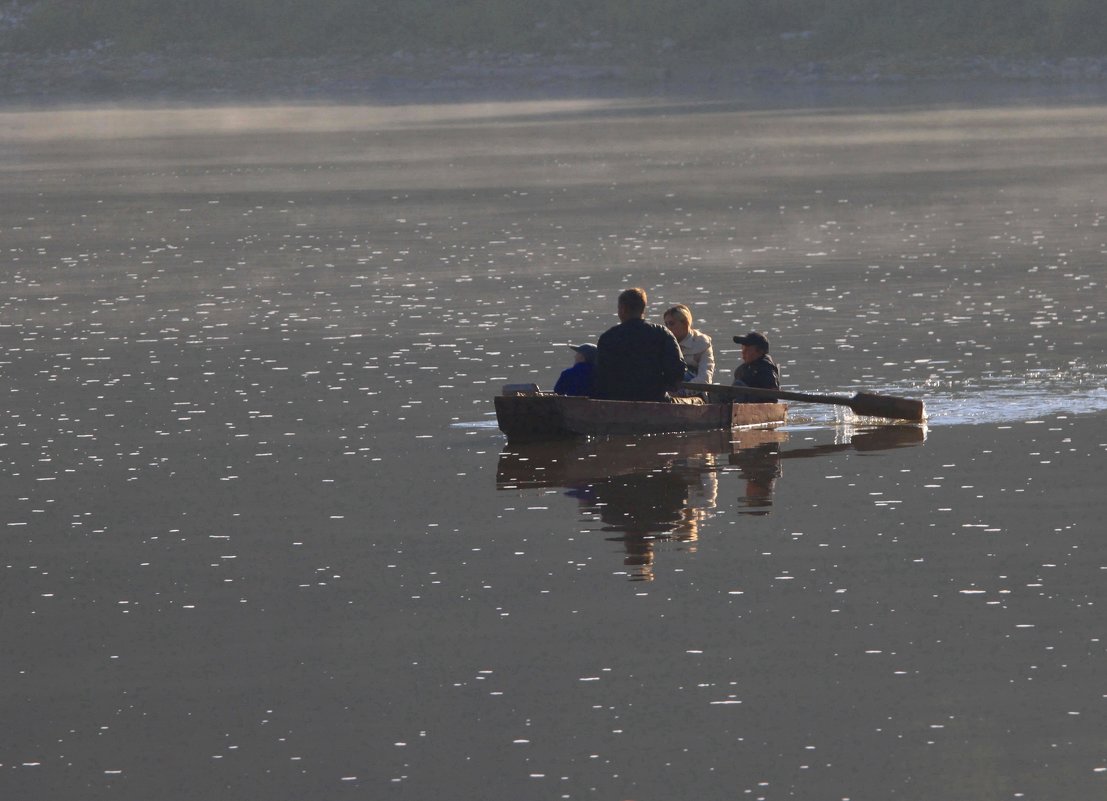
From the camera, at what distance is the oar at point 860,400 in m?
18.7

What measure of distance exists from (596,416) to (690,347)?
1.70 m

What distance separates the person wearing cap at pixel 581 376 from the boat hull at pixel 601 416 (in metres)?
0.41

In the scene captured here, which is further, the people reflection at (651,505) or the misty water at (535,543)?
the people reflection at (651,505)

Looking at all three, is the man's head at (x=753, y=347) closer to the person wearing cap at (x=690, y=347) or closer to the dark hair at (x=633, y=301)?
the person wearing cap at (x=690, y=347)

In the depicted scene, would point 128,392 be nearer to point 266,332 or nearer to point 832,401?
point 266,332

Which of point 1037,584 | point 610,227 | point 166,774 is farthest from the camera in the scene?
Answer: point 610,227

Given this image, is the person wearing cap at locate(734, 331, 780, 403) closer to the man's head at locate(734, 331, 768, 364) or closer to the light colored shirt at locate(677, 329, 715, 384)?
the man's head at locate(734, 331, 768, 364)

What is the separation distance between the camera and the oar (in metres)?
18.7

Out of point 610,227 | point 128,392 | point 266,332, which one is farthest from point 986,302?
point 610,227

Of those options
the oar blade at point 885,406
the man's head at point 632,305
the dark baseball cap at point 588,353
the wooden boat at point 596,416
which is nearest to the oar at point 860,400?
the oar blade at point 885,406

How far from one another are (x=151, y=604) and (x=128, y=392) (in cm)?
928

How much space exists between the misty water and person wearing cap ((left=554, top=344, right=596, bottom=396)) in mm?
663

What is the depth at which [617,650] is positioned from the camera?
11.9m

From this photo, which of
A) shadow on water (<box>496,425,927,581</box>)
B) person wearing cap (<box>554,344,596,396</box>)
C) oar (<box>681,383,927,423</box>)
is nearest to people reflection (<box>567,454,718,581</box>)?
shadow on water (<box>496,425,927,581</box>)
